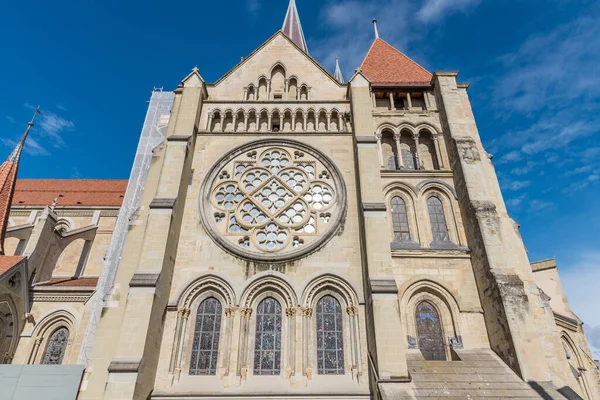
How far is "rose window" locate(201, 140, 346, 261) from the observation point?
39.7ft

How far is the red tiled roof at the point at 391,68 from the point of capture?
17.6m

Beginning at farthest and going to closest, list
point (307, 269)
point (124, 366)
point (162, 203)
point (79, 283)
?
point (79, 283) < point (162, 203) < point (307, 269) < point (124, 366)

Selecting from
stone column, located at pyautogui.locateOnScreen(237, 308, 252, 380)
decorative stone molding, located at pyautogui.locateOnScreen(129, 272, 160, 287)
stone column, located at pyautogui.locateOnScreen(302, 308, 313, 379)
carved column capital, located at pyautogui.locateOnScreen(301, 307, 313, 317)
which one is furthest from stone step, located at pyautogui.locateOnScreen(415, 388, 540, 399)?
decorative stone molding, located at pyautogui.locateOnScreen(129, 272, 160, 287)

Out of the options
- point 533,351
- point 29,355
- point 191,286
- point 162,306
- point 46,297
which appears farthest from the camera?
point 46,297

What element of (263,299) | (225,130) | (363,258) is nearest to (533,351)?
(363,258)

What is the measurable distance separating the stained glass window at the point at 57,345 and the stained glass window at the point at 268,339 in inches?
330

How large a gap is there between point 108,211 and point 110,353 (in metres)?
12.8

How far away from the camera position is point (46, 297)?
14328mm

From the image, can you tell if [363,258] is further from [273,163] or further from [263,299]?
[273,163]

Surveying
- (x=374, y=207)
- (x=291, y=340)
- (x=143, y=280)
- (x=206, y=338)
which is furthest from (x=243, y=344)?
(x=374, y=207)

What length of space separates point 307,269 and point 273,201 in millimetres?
2969

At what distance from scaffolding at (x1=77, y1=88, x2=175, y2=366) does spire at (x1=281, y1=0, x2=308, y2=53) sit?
44.6ft

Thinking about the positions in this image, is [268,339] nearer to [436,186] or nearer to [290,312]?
[290,312]

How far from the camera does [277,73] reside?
16.6 metres
